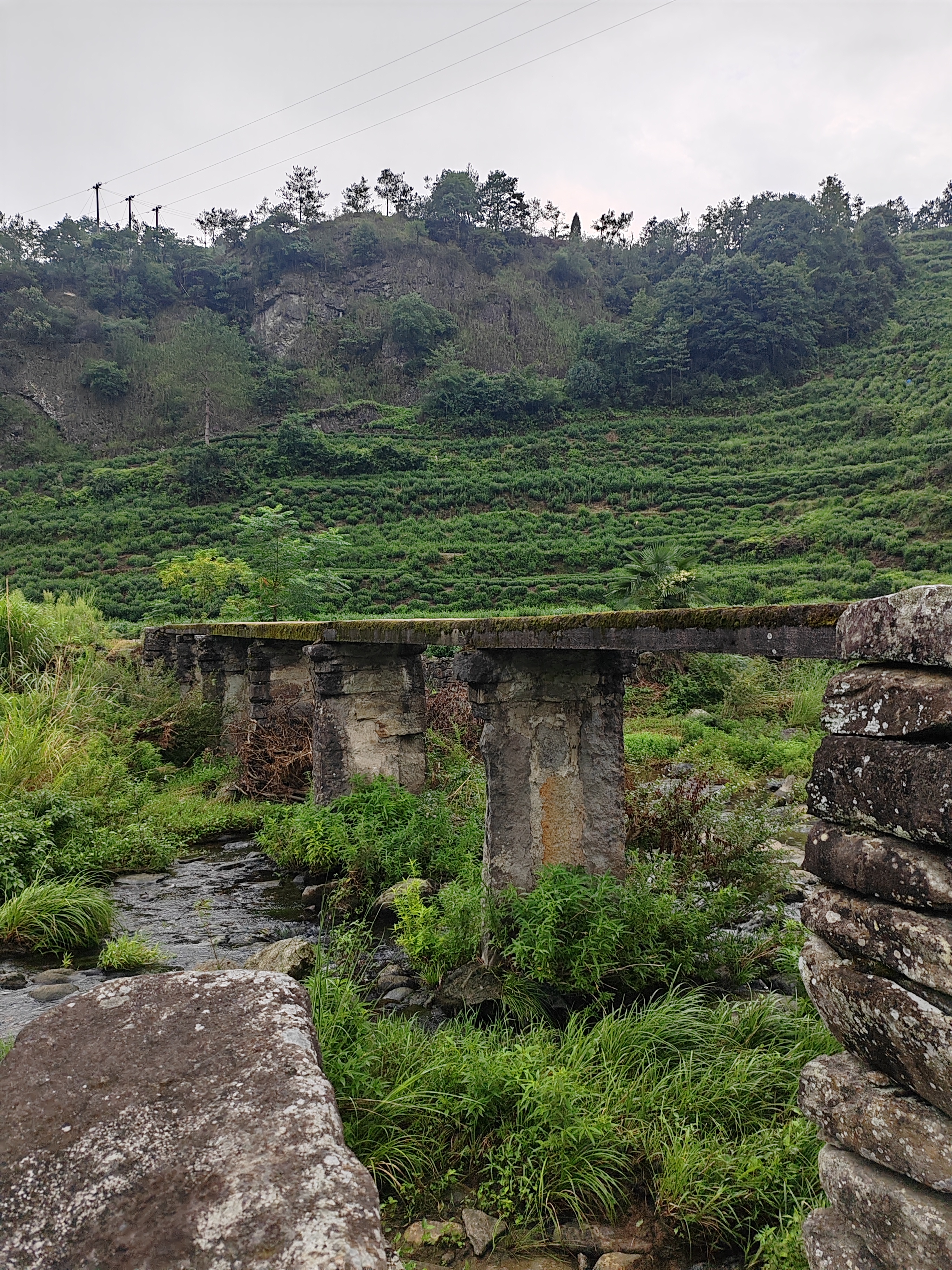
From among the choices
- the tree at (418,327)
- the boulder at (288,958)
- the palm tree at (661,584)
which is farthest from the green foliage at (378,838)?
the tree at (418,327)

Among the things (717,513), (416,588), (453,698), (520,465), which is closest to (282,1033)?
(453,698)

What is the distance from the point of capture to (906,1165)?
1.56 m

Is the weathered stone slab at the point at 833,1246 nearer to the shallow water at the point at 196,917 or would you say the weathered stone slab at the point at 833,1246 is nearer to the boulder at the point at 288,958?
the boulder at the point at 288,958

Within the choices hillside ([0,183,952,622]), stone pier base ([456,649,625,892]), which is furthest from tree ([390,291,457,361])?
stone pier base ([456,649,625,892])

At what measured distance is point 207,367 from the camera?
2110 inches

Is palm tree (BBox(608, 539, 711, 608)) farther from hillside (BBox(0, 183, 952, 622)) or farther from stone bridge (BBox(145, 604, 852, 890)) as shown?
stone bridge (BBox(145, 604, 852, 890))

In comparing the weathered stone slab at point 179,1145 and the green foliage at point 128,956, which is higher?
the weathered stone slab at point 179,1145

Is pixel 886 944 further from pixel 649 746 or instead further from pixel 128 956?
pixel 649 746

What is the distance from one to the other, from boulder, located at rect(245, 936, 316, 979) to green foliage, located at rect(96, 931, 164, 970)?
79 centimetres

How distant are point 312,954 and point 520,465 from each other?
38.2 m

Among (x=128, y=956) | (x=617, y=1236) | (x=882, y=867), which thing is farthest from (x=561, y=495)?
(x=882, y=867)

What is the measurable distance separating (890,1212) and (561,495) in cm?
3662

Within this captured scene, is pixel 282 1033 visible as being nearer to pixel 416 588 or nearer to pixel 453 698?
pixel 453 698

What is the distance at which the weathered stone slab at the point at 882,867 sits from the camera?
154 cm
